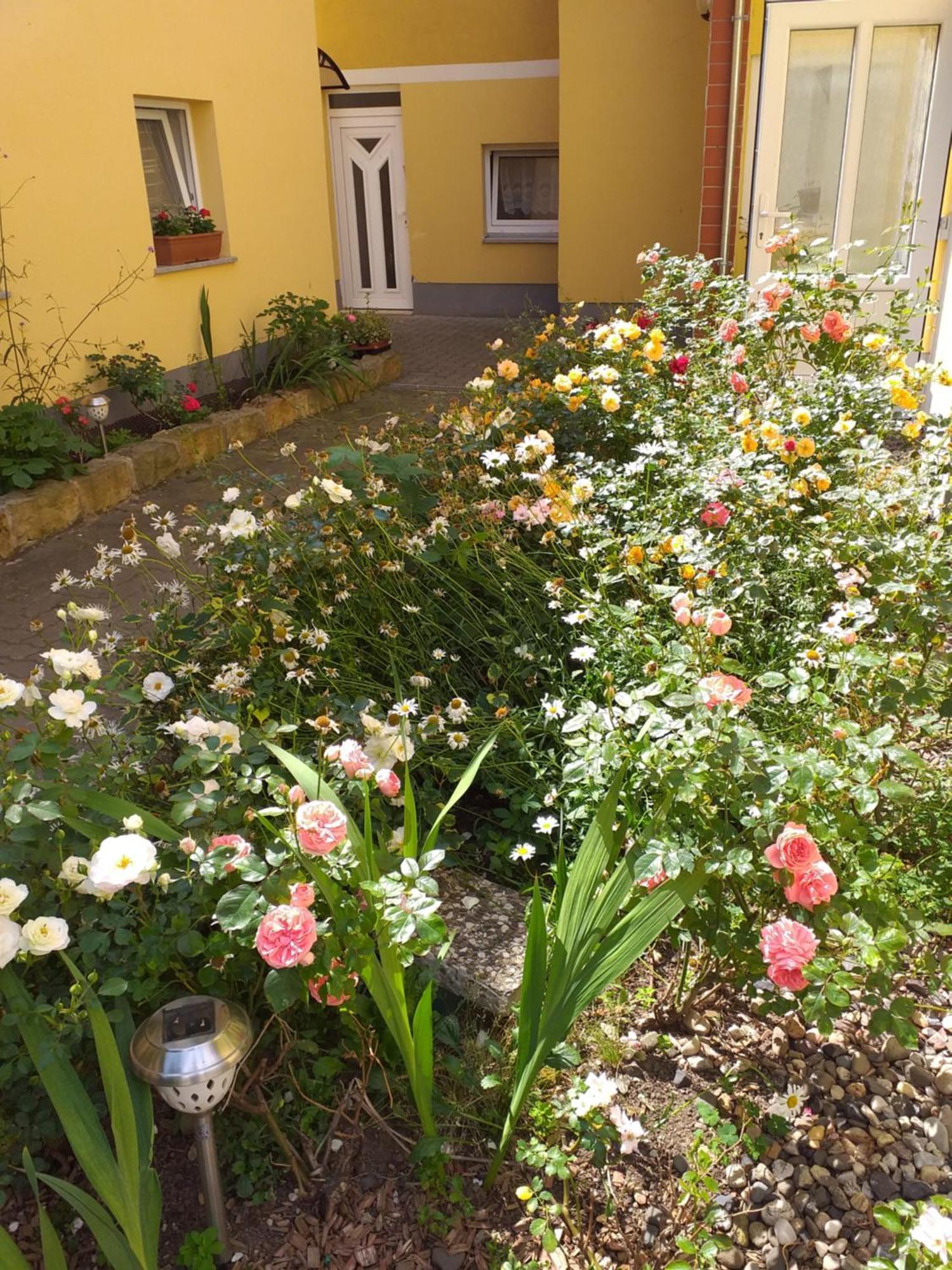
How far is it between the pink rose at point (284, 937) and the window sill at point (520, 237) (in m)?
11.5

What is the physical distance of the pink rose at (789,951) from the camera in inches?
64.8

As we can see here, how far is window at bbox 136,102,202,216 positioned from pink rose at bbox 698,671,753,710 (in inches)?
272

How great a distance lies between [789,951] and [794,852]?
16cm

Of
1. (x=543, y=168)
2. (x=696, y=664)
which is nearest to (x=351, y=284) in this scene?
(x=543, y=168)

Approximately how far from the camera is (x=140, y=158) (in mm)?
6848

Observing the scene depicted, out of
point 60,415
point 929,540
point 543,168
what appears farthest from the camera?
point 543,168

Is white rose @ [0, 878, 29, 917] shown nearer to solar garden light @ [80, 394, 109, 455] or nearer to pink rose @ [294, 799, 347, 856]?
pink rose @ [294, 799, 347, 856]

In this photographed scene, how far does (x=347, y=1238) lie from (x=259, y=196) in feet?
27.2

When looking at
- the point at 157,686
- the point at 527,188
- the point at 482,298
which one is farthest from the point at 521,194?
the point at 157,686

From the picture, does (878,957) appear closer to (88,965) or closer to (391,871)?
(391,871)

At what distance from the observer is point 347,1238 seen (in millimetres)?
1748

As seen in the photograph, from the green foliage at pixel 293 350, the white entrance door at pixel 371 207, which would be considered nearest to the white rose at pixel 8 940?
the green foliage at pixel 293 350

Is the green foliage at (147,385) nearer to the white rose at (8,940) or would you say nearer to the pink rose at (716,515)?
the pink rose at (716,515)

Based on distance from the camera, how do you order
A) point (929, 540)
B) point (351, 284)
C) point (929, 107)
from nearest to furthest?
point (929, 540) < point (929, 107) < point (351, 284)
